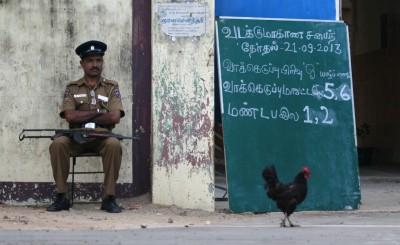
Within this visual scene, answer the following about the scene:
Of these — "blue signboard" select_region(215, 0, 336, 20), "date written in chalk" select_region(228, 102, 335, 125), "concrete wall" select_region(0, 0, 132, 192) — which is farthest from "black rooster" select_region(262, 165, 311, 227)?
"blue signboard" select_region(215, 0, 336, 20)

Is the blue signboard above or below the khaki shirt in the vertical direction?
above

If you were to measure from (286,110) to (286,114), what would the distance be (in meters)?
0.04

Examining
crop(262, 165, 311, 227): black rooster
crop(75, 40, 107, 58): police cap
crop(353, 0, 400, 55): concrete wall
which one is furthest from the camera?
crop(353, 0, 400, 55): concrete wall

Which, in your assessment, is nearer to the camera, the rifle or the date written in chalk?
the rifle

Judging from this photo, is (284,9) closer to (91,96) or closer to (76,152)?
(91,96)

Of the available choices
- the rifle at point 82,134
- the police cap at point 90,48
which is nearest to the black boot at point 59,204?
the rifle at point 82,134

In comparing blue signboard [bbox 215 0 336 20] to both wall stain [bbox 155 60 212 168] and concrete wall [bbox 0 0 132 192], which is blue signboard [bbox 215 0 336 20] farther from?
concrete wall [bbox 0 0 132 192]

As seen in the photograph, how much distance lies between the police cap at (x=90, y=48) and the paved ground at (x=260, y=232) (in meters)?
2.08

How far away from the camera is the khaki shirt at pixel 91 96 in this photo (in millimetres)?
9766

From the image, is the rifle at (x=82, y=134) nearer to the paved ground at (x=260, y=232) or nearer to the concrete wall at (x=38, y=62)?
the concrete wall at (x=38, y=62)

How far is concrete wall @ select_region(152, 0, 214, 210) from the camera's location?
10023mm

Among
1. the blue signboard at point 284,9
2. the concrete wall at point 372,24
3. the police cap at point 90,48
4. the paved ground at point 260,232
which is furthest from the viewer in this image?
the concrete wall at point 372,24

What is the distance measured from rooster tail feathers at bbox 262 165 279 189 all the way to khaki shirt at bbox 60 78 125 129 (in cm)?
170

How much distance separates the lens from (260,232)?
8117 mm
